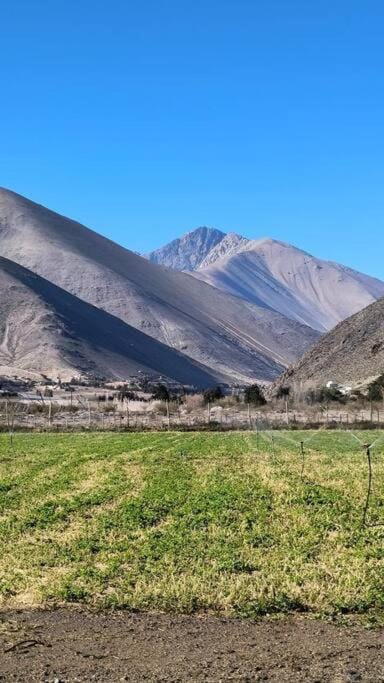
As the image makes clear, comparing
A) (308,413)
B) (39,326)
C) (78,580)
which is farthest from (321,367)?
(78,580)

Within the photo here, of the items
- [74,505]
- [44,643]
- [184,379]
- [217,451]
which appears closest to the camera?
[44,643]

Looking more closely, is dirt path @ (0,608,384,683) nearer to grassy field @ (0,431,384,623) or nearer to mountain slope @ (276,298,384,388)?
grassy field @ (0,431,384,623)

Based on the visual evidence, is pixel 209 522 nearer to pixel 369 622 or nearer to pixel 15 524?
pixel 15 524

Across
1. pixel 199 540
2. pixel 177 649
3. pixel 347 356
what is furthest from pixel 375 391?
pixel 177 649

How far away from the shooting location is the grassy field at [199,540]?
32.6ft

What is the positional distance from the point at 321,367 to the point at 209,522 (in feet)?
299

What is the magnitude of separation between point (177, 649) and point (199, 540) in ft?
15.0

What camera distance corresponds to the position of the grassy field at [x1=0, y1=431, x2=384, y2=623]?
32.6ft

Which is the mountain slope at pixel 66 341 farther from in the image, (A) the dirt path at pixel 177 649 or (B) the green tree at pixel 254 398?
(A) the dirt path at pixel 177 649

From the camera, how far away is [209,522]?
1406 cm

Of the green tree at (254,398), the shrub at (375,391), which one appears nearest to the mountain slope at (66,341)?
the green tree at (254,398)

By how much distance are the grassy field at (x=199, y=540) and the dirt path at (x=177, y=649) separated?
0.55 metres

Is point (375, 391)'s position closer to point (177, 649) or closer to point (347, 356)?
point (347, 356)

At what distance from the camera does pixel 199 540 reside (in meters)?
12.7
